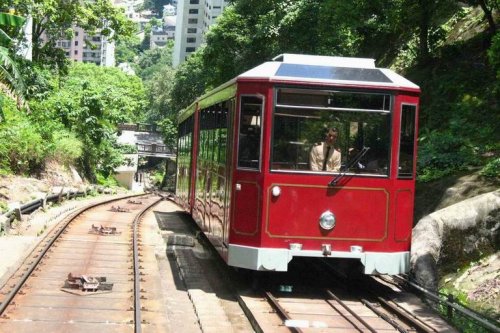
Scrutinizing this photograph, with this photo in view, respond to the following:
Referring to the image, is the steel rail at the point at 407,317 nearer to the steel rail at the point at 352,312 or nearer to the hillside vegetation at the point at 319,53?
the steel rail at the point at 352,312

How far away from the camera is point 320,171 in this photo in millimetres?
10523

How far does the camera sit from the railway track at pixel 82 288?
852cm

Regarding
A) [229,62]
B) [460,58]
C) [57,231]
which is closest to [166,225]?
[57,231]

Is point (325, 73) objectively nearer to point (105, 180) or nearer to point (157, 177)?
point (105, 180)

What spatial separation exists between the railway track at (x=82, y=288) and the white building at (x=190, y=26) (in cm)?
13760

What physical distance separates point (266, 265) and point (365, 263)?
1377 millimetres

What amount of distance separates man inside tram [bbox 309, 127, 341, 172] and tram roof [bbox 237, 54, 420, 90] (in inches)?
29.3

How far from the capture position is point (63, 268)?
12211 mm

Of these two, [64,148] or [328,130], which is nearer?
[328,130]

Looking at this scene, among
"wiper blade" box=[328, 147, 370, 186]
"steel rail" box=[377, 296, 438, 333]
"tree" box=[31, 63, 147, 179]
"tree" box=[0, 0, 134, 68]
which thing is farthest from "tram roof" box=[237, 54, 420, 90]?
"tree" box=[31, 63, 147, 179]

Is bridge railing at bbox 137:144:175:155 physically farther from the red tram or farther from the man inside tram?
the man inside tram

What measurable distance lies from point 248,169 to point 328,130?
1.25 meters

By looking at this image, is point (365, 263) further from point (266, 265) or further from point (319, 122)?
point (319, 122)

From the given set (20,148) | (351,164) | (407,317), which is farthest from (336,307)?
(20,148)
